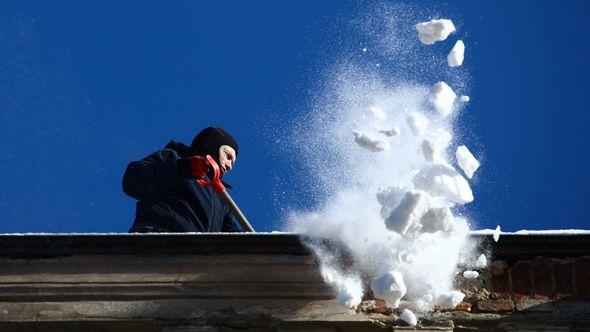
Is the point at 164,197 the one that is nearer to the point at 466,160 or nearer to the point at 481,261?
the point at 466,160

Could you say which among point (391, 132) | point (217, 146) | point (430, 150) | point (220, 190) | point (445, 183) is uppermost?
point (217, 146)

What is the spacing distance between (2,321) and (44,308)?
9.6 inches

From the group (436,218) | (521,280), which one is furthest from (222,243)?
(521,280)

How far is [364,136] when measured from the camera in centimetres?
704

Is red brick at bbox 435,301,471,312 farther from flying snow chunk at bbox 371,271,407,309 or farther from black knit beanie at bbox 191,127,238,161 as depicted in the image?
black knit beanie at bbox 191,127,238,161

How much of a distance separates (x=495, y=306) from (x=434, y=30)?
1.77m

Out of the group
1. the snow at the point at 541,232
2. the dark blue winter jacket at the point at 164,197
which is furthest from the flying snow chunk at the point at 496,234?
the dark blue winter jacket at the point at 164,197

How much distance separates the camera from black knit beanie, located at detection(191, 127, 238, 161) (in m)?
A: 8.87

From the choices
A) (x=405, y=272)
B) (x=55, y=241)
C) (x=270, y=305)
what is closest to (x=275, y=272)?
(x=270, y=305)

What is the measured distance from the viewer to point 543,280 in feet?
21.7

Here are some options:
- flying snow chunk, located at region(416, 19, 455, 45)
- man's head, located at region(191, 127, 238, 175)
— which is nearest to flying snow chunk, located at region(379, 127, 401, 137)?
flying snow chunk, located at region(416, 19, 455, 45)

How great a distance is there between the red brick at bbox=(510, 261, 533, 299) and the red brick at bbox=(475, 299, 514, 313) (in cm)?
6

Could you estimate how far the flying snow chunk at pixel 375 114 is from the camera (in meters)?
7.27

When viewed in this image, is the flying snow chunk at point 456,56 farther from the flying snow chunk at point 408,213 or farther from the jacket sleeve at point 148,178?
the jacket sleeve at point 148,178
